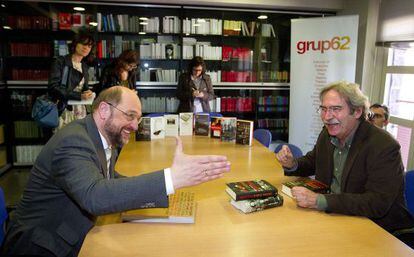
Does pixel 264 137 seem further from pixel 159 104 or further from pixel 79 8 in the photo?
pixel 79 8

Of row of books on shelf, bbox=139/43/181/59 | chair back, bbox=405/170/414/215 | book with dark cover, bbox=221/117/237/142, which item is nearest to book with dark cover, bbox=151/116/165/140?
book with dark cover, bbox=221/117/237/142

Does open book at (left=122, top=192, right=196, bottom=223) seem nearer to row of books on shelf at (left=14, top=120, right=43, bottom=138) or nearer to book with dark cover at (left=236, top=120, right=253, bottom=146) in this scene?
book with dark cover at (left=236, top=120, right=253, bottom=146)

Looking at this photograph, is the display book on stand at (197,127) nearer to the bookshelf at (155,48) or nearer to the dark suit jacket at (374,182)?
the dark suit jacket at (374,182)

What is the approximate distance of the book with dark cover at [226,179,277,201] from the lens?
1682 millimetres

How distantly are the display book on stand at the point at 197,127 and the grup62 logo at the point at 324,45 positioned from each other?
86.8 inches

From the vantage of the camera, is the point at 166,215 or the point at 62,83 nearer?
the point at 166,215

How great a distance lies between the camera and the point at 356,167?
6.09 ft

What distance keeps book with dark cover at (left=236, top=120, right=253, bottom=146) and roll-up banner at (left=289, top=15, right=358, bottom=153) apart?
207 centimetres

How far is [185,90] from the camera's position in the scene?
4.95 m

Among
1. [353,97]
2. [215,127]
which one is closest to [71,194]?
[353,97]

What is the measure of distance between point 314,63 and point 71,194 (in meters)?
4.27

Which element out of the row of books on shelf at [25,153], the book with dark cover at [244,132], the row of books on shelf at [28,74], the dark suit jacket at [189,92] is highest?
the row of books on shelf at [28,74]

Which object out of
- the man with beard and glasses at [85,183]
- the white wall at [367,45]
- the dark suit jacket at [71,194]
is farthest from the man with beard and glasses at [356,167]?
the white wall at [367,45]

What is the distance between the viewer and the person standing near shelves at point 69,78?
3639 millimetres
